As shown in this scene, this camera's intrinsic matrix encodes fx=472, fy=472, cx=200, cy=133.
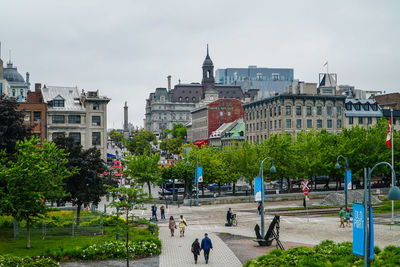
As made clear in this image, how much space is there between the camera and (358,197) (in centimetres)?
5816

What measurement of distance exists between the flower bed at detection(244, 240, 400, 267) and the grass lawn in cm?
777

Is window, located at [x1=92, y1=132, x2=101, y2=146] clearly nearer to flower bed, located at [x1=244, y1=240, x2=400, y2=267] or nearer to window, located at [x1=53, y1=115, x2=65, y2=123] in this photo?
window, located at [x1=53, y1=115, x2=65, y2=123]

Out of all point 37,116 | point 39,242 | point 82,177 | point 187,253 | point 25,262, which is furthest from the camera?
point 37,116

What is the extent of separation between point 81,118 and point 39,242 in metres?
45.2

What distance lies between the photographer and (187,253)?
97.6 ft

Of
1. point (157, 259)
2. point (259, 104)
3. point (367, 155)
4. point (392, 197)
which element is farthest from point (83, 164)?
point (259, 104)

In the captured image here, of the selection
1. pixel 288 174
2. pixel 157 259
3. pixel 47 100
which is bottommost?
pixel 157 259

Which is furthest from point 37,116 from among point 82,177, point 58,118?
point 82,177

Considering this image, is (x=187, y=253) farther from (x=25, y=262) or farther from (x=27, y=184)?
(x=27, y=184)

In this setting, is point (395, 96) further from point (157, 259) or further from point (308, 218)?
point (157, 259)

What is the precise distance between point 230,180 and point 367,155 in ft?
69.6

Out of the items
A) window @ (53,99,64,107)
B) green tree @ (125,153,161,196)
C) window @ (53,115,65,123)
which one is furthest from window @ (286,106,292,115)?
window @ (53,115,65,123)

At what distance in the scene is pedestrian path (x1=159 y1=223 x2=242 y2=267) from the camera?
26.8m

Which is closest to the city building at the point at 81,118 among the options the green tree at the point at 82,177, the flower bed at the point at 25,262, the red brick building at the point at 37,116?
the red brick building at the point at 37,116
